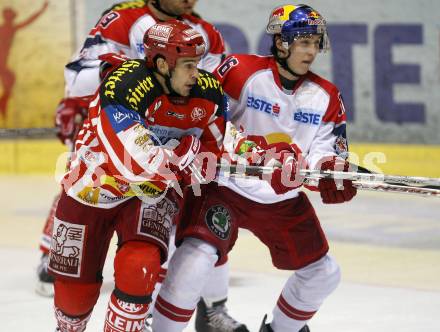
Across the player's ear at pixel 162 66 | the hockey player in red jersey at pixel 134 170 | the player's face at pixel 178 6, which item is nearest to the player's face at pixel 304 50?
the hockey player in red jersey at pixel 134 170

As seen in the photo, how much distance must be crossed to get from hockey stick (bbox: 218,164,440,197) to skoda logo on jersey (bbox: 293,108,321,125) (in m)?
0.33

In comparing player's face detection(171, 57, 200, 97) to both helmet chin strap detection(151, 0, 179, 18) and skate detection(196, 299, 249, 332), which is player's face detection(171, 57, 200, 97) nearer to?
skate detection(196, 299, 249, 332)

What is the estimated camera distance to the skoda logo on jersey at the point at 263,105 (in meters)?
4.00

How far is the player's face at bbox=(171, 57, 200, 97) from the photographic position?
354 cm

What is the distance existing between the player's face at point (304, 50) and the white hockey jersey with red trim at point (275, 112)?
10 centimetres

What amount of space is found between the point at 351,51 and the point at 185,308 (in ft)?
14.8

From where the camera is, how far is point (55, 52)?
28.1 ft

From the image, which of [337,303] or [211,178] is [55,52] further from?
[211,178]

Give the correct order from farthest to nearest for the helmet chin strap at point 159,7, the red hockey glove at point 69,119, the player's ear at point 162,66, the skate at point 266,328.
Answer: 1. the red hockey glove at point 69,119
2. the helmet chin strap at point 159,7
3. the skate at point 266,328
4. the player's ear at point 162,66

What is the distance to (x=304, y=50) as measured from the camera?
393 centimetres

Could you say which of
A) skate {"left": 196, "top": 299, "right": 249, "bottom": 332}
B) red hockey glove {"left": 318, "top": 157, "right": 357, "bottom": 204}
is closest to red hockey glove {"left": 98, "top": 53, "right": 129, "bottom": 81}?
red hockey glove {"left": 318, "top": 157, "right": 357, "bottom": 204}

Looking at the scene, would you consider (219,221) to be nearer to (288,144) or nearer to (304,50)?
(288,144)

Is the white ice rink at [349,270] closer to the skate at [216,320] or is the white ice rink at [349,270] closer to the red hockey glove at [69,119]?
the skate at [216,320]

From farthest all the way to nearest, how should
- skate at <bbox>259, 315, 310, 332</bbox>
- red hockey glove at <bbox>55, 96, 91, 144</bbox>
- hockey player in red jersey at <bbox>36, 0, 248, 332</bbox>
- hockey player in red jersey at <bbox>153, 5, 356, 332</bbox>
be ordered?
1. red hockey glove at <bbox>55, 96, 91, 144</bbox>
2. hockey player in red jersey at <bbox>36, 0, 248, 332</bbox>
3. skate at <bbox>259, 315, 310, 332</bbox>
4. hockey player in red jersey at <bbox>153, 5, 356, 332</bbox>
